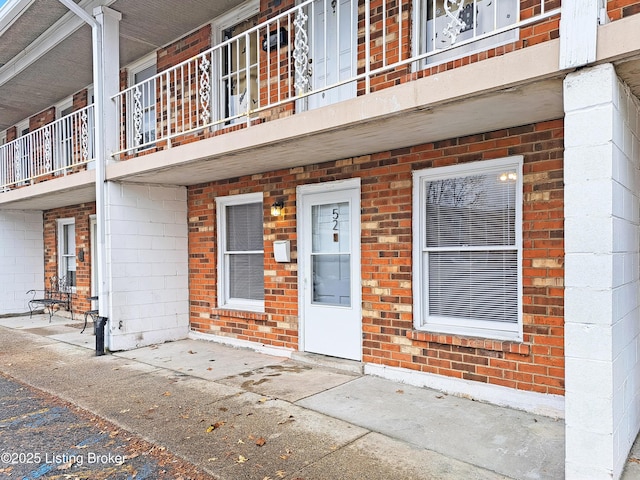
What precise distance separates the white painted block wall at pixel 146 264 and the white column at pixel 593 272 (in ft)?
18.6

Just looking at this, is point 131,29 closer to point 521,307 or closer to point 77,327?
point 77,327

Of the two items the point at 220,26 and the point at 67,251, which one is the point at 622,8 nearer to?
the point at 220,26

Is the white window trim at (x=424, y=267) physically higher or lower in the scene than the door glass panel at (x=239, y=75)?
lower

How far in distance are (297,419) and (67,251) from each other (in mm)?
8548

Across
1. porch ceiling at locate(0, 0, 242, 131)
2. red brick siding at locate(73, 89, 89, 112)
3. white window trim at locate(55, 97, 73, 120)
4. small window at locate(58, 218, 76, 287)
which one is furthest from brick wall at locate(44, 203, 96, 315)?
porch ceiling at locate(0, 0, 242, 131)

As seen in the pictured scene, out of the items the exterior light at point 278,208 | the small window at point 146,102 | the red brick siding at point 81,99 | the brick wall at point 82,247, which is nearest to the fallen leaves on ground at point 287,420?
the exterior light at point 278,208

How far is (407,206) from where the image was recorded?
476 cm

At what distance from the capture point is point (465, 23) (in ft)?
14.5

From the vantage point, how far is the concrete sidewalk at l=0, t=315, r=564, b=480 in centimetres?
308

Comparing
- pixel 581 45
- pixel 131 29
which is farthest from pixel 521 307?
pixel 131 29

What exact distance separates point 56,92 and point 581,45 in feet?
32.2

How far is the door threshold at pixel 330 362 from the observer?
513 cm

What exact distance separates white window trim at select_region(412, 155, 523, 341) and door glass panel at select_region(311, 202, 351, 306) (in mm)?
905

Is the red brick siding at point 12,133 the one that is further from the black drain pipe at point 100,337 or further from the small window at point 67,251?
the black drain pipe at point 100,337
